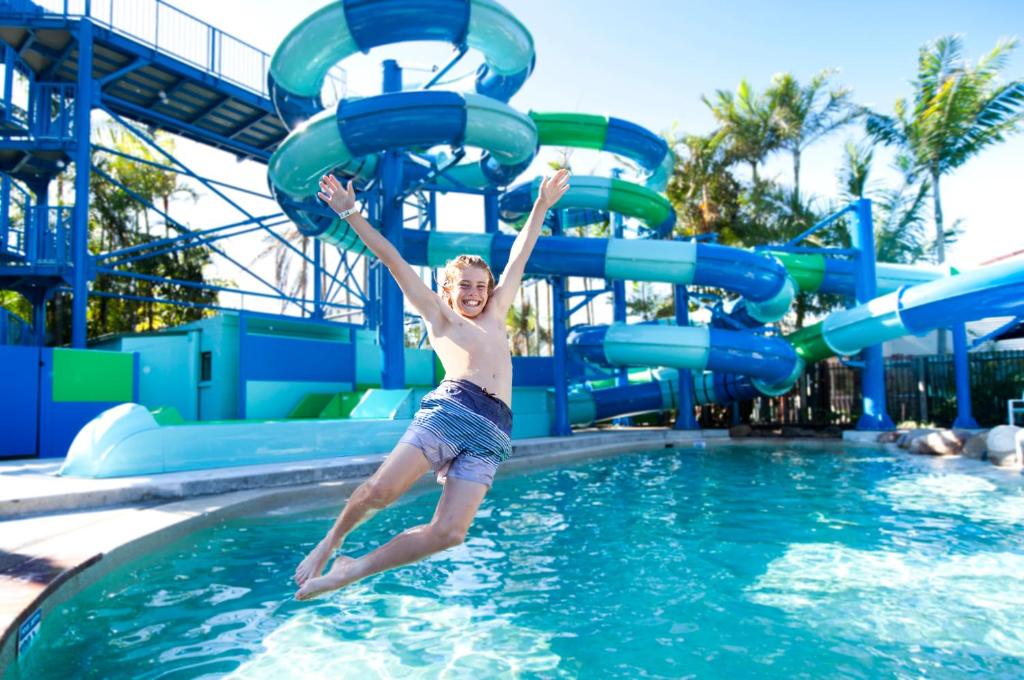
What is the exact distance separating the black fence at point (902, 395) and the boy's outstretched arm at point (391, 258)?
14776 millimetres

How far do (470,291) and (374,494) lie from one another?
0.94 m

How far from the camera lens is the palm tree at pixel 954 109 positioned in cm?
1545

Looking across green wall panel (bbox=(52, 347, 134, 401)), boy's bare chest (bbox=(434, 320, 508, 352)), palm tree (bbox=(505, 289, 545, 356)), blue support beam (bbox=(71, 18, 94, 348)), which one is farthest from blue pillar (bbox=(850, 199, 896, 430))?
palm tree (bbox=(505, 289, 545, 356))

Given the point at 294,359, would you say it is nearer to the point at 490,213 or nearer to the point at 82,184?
the point at 82,184

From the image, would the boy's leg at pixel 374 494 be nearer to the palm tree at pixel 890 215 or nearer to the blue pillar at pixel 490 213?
the blue pillar at pixel 490 213

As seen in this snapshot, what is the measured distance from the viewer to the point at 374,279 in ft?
51.1

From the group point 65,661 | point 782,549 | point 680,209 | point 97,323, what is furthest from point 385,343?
point 97,323

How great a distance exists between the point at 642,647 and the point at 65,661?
243cm

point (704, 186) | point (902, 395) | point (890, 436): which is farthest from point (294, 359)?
point (704, 186)

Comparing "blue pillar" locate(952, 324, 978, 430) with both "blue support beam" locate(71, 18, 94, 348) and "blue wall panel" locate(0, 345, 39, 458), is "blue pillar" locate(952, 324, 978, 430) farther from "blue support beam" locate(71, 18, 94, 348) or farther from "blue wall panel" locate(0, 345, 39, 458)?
"blue support beam" locate(71, 18, 94, 348)

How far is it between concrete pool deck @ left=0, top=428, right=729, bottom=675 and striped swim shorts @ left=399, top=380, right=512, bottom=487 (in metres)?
1.58

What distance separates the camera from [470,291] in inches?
113

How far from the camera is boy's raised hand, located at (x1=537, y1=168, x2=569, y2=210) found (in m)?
3.24

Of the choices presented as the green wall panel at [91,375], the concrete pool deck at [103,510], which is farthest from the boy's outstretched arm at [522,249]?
the green wall panel at [91,375]
